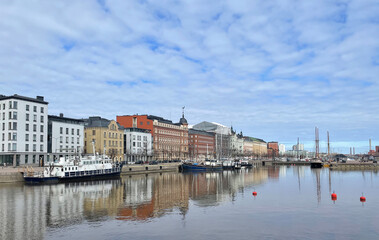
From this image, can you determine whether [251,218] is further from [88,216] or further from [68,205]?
[68,205]

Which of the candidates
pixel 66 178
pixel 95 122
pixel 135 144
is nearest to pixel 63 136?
pixel 95 122

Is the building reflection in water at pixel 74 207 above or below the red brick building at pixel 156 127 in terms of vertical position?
below

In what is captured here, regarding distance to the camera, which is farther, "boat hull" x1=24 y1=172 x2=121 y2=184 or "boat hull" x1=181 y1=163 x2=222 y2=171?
"boat hull" x1=181 y1=163 x2=222 y2=171

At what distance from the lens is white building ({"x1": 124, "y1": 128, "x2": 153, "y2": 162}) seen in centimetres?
16112

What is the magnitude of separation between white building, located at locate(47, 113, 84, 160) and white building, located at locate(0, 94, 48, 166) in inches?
277

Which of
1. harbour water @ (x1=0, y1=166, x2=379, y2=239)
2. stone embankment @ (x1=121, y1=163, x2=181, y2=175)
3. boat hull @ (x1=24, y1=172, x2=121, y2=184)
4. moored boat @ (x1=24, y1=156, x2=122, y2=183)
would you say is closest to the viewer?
harbour water @ (x1=0, y1=166, x2=379, y2=239)

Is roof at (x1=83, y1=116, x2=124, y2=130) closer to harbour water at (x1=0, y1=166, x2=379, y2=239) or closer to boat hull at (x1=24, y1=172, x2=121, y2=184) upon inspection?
boat hull at (x1=24, y1=172, x2=121, y2=184)

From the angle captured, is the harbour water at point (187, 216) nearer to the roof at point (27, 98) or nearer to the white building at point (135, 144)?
the roof at point (27, 98)

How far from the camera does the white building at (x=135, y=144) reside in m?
161

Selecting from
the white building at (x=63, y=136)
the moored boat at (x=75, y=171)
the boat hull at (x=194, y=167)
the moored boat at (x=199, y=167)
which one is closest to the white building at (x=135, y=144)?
the boat hull at (x=194, y=167)

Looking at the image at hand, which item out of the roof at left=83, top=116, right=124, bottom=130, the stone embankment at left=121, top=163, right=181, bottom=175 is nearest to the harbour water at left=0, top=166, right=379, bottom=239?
the stone embankment at left=121, top=163, right=181, bottom=175

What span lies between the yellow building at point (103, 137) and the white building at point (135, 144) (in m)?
5.57

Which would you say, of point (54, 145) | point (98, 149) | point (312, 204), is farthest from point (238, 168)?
point (312, 204)

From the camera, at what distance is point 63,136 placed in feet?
411
